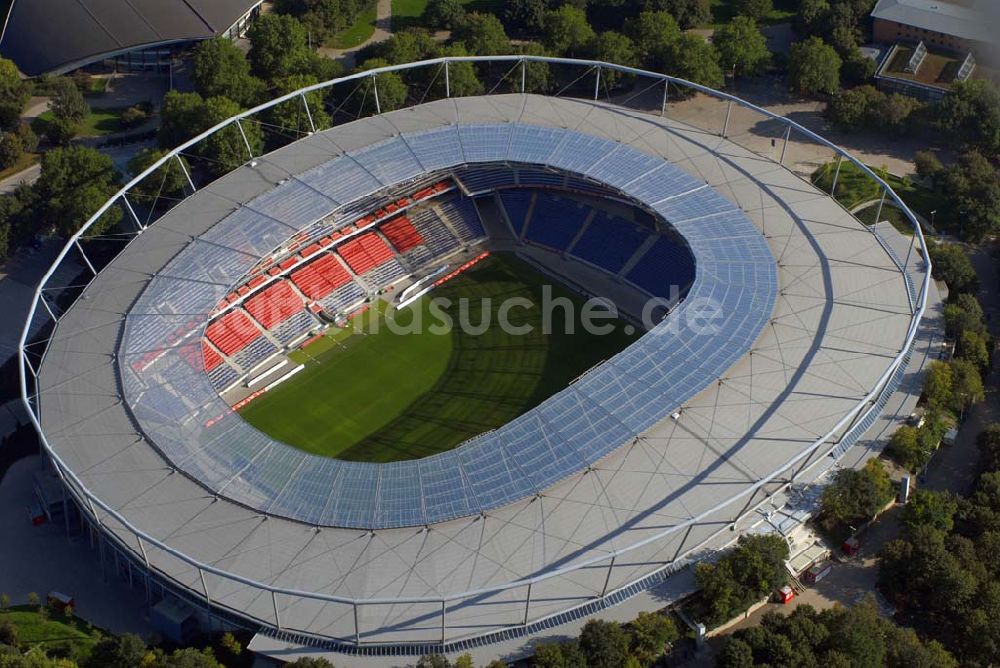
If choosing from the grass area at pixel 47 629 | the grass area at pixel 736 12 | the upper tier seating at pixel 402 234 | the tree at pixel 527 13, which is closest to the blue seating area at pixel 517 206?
the upper tier seating at pixel 402 234

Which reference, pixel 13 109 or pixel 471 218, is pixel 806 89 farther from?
pixel 13 109

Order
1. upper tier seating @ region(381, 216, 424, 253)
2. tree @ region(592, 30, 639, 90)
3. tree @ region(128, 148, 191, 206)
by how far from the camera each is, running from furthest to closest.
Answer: tree @ region(592, 30, 639, 90)
tree @ region(128, 148, 191, 206)
upper tier seating @ region(381, 216, 424, 253)

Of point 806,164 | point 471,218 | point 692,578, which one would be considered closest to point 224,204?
point 471,218

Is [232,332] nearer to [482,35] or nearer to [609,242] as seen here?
[609,242]

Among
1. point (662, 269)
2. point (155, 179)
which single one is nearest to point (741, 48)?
point (662, 269)

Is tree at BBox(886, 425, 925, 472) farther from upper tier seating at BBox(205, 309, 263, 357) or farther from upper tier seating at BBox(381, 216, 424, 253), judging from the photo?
upper tier seating at BBox(205, 309, 263, 357)

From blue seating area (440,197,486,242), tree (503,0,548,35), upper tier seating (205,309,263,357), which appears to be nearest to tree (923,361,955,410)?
blue seating area (440,197,486,242)
